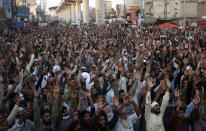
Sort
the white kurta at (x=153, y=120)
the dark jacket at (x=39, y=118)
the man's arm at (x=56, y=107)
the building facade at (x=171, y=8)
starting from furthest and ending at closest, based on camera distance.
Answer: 1. the building facade at (x=171, y=8)
2. the man's arm at (x=56, y=107)
3. the white kurta at (x=153, y=120)
4. the dark jacket at (x=39, y=118)

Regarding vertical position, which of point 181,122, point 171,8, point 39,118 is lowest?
point 181,122

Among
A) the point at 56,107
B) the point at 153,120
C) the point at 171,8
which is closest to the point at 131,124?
the point at 153,120

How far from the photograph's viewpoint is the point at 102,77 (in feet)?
20.7

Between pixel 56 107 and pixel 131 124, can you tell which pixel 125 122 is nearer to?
pixel 131 124

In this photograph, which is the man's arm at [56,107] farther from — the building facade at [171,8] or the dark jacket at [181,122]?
the building facade at [171,8]

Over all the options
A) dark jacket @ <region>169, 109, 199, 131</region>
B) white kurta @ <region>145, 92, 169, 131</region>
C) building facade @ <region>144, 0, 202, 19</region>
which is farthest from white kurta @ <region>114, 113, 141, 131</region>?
building facade @ <region>144, 0, 202, 19</region>

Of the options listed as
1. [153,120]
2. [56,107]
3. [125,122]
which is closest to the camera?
[125,122]

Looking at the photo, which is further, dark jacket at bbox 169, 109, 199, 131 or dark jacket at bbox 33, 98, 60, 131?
dark jacket at bbox 169, 109, 199, 131

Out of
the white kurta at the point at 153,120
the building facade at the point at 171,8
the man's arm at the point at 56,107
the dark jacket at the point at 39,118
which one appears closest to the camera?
the dark jacket at the point at 39,118

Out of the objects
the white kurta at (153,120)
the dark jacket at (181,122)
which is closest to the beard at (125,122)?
the white kurta at (153,120)

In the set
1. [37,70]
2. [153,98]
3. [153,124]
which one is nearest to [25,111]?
[153,124]

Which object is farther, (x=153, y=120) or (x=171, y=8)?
(x=171, y=8)

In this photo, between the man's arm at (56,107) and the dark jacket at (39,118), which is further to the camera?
the man's arm at (56,107)

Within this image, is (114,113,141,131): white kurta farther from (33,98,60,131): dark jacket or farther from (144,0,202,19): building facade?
(144,0,202,19): building facade
